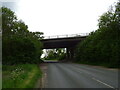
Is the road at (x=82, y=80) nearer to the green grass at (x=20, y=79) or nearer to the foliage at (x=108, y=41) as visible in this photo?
the green grass at (x=20, y=79)

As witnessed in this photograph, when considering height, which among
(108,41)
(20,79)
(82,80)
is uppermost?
(108,41)

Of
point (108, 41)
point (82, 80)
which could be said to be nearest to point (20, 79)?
point (82, 80)

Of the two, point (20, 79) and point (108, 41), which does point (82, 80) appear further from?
point (108, 41)

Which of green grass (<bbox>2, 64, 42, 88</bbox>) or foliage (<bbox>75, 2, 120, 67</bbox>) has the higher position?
foliage (<bbox>75, 2, 120, 67</bbox>)

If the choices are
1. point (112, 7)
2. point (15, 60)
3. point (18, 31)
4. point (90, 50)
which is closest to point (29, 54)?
point (15, 60)

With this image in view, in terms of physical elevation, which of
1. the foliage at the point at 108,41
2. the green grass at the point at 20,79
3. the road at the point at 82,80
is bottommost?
the road at the point at 82,80

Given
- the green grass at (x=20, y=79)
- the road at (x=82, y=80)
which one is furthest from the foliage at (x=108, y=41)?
the green grass at (x=20, y=79)

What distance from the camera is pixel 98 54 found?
Answer: 50.0 m

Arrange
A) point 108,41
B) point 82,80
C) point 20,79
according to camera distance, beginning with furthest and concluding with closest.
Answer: point 108,41
point 82,80
point 20,79

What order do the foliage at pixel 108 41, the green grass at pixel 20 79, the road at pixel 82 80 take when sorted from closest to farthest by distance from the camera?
the green grass at pixel 20 79, the road at pixel 82 80, the foliage at pixel 108 41

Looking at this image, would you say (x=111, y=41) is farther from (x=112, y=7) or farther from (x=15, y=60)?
(x=15, y=60)

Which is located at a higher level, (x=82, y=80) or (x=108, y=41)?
(x=108, y=41)

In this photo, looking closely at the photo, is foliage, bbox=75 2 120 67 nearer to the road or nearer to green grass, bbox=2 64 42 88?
the road

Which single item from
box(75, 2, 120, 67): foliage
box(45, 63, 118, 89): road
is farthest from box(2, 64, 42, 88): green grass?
box(75, 2, 120, 67): foliage
